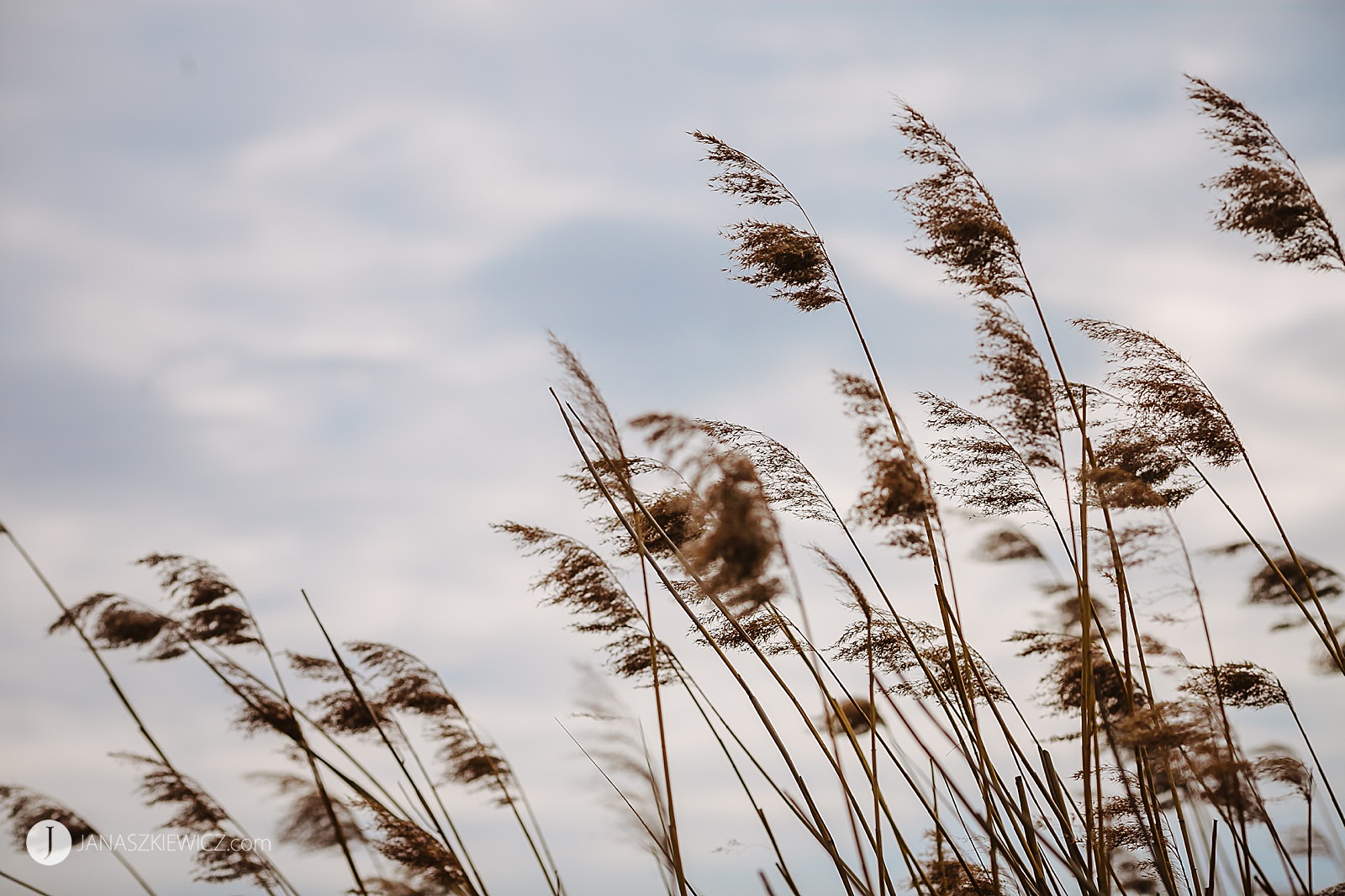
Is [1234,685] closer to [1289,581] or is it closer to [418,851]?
[1289,581]

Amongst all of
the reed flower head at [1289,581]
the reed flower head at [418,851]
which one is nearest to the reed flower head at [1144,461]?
the reed flower head at [1289,581]

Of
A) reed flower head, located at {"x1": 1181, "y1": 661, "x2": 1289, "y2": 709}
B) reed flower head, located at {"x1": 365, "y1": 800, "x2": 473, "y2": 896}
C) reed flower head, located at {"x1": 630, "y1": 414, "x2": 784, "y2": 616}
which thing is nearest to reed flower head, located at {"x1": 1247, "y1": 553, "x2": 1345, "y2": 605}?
reed flower head, located at {"x1": 1181, "y1": 661, "x2": 1289, "y2": 709}

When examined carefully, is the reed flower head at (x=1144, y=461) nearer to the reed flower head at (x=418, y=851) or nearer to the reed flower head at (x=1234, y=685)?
the reed flower head at (x=1234, y=685)

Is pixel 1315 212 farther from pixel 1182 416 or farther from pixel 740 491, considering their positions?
pixel 740 491

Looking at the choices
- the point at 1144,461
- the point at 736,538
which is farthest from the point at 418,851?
the point at 1144,461

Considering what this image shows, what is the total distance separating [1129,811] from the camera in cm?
297

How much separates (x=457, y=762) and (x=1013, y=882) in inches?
88.8

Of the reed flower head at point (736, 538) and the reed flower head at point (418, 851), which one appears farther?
the reed flower head at point (418, 851)

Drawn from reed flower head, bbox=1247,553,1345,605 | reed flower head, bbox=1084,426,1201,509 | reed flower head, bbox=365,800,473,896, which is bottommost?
reed flower head, bbox=365,800,473,896

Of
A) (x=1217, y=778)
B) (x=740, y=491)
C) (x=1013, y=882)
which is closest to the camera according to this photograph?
(x=740, y=491)

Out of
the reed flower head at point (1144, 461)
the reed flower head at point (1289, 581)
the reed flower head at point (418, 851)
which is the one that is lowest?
the reed flower head at point (418, 851)

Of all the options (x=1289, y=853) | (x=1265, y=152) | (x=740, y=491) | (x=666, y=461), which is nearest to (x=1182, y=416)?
(x=1265, y=152)

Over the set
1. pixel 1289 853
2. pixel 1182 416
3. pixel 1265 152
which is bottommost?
pixel 1289 853

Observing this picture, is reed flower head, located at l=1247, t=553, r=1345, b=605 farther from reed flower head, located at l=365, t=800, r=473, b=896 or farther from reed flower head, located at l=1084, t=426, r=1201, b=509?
reed flower head, located at l=365, t=800, r=473, b=896
